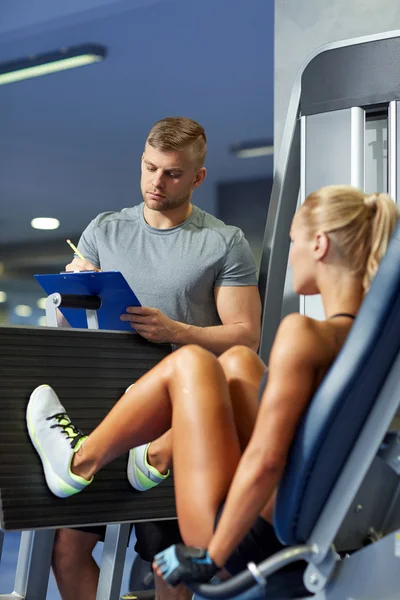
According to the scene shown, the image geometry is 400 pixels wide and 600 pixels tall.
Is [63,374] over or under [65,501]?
over

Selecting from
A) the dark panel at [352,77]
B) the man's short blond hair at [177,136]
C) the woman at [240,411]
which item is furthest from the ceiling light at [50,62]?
the woman at [240,411]

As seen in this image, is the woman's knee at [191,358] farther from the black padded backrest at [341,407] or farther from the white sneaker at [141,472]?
the white sneaker at [141,472]

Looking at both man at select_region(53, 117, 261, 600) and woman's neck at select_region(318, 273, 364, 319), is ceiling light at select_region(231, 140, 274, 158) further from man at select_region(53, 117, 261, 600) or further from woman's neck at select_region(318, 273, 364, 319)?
woman's neck at select_region(318, 273, 364, 319)

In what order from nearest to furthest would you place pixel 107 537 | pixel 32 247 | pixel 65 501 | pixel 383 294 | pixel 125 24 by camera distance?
pixel 383 294 < pixel 65 501 < pixel 107 537 < pixel 125 24 < pixel 32 247

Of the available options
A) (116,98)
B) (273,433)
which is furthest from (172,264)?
(116,98)

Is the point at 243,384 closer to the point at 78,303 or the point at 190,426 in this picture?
the point at 190,426

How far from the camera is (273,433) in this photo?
1.41 meters

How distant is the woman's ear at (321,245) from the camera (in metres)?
1.53

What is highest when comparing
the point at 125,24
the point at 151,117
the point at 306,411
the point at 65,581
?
the point at 125,24

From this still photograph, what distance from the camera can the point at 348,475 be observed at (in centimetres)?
141

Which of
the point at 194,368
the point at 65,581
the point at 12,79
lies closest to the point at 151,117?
the point at 12,79

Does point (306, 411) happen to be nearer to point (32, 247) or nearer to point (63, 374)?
point (63, 374)

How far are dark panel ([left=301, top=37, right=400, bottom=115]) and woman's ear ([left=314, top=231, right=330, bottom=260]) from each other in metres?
1.04

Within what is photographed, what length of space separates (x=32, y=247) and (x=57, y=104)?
31.7 inches
